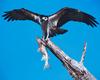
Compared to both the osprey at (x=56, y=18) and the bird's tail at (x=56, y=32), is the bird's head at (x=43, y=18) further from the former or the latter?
the bird's tail at (x=56, y=32)

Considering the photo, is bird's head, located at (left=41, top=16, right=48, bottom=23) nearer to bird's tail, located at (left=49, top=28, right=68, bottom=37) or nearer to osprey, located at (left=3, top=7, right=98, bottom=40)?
osprey, located at (left=3, top=7, right=98, bottom=40)

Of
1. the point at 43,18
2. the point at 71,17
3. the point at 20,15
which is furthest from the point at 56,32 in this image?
the point at 20,15

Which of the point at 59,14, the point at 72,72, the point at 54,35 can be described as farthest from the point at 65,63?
the point at 59,14

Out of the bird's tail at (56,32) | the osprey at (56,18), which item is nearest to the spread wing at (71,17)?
the osprey at (56,18)

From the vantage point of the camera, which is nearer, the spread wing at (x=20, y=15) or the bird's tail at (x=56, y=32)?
the bird's tail at (x=56, y=32)

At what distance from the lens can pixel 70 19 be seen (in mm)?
2959

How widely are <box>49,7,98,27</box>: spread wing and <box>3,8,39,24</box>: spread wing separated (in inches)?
6.9

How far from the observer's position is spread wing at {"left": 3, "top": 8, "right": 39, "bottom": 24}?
297 centimetres

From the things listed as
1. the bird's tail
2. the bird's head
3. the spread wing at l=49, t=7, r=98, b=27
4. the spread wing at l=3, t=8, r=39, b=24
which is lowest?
the bird's tail

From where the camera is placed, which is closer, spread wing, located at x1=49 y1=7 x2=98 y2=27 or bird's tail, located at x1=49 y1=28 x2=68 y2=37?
bird's tail, located at x1=49 y1=28 x2=68 y2=37

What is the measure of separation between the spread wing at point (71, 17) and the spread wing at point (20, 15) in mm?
174

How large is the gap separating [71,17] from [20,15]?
1.60 ft

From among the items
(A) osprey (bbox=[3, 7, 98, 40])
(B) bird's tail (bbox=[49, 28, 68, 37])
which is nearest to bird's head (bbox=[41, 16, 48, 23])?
(A) osprey (bbox=[3, 7, 98, 40])

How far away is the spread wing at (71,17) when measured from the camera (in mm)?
2873
